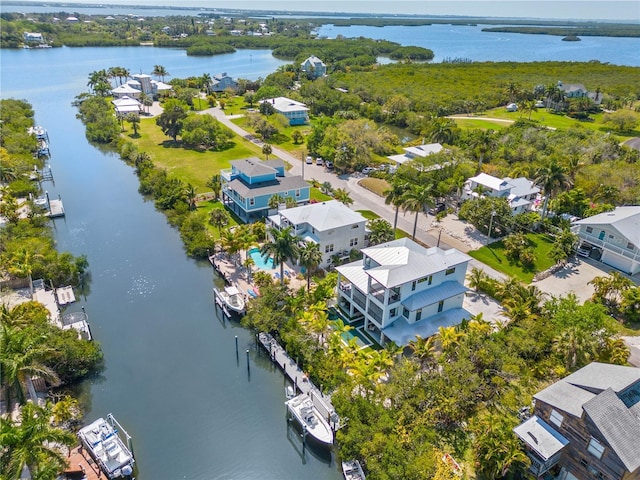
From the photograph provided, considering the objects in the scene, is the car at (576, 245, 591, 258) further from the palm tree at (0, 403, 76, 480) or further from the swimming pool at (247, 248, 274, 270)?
the palm tree at (0, 403, 76, 480)

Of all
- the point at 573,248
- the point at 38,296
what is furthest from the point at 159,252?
the point at 573,248

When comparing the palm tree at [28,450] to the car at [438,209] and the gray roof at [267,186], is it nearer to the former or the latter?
the gray roof at [267,186]

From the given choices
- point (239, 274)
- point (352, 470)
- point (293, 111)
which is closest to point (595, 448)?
point (352, 470)

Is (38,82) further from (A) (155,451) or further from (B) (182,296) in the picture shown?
(A) (155,451)

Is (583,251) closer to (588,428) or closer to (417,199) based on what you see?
(417,199)

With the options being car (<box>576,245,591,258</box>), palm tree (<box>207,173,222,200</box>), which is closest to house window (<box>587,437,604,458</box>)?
Result: car (<box>576,245,591,258</box>)

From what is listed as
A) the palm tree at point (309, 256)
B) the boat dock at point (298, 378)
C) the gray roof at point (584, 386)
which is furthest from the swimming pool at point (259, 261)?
the gray roof at point (584, 386)
